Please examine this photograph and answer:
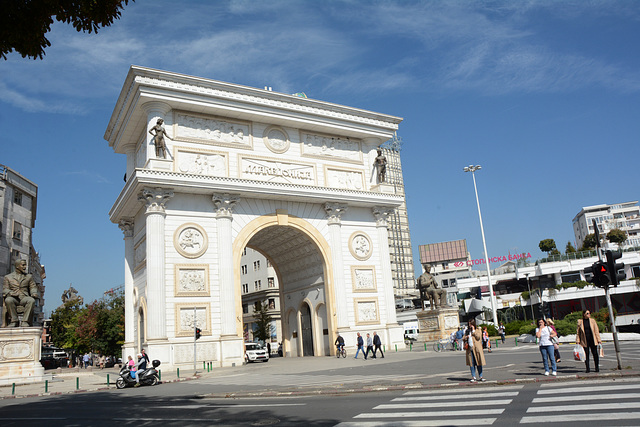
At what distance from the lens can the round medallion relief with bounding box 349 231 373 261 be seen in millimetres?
37500

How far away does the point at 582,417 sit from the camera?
893 cm

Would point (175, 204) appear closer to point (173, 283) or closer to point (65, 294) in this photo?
point (173, 283)

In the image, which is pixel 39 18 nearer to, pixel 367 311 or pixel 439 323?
pixel 367 311

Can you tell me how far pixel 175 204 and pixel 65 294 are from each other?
81.9 m

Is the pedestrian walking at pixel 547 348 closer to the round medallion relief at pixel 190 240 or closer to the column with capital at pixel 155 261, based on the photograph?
the column with capital at pixel 155 261

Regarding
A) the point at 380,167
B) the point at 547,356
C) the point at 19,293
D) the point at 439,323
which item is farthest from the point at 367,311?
the point at 547,356

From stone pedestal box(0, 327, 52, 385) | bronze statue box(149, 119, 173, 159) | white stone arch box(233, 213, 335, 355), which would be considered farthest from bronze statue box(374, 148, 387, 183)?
stone pedestal box(0, 327, 52, 385)

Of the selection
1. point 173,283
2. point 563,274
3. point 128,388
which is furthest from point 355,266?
point 563,274

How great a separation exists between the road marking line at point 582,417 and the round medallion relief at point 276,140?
1122 inches

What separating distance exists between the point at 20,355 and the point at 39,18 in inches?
851

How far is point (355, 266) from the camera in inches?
1463

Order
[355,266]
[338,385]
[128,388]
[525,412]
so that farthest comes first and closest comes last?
[355,266], [128,388], [338,385], [525,412]

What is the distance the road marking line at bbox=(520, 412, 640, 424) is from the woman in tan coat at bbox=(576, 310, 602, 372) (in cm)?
648

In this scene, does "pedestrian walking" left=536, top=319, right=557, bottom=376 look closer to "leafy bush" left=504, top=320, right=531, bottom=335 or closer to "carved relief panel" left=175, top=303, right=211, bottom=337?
"carved relief panel" left=175, top=303, right=211, bottom=337
